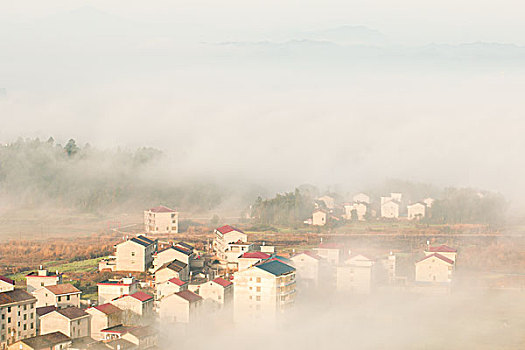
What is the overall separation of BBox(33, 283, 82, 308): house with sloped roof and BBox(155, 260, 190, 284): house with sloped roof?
124 inches

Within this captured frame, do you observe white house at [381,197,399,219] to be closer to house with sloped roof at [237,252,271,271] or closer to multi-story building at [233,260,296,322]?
house with sloped roof at [237,252,271,271]

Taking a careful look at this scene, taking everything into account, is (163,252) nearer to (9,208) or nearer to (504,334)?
(504,334)

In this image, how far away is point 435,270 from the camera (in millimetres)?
25734

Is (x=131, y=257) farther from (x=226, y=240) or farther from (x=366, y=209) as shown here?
(x=366, y=209)

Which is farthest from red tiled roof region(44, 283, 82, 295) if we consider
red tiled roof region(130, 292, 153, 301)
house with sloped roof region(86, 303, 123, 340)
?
house with sloped roof region(86, 303, 123, 340)

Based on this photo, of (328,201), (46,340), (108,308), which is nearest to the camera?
(46,340)

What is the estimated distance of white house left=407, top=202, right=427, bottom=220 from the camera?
42.2m

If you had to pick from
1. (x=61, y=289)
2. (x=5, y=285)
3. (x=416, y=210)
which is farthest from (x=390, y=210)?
(x=5, y=285)

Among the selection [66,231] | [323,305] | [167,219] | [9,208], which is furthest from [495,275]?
[9,208]

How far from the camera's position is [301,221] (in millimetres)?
40750

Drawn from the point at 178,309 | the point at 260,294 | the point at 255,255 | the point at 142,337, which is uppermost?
the point at 255,255

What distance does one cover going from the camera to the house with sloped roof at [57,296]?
805 inches

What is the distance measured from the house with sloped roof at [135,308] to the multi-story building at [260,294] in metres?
1.97

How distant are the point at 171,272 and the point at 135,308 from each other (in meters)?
4.22
